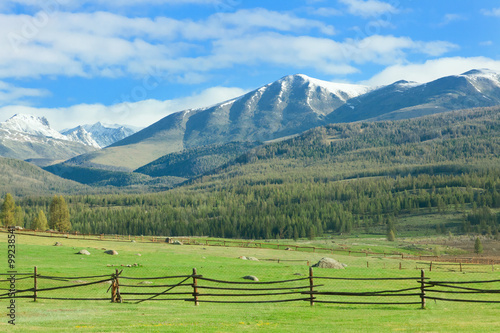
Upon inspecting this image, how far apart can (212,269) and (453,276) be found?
90.2 feet

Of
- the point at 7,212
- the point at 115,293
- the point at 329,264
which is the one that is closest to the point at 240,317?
the point at 115,293

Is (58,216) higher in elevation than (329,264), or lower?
higher

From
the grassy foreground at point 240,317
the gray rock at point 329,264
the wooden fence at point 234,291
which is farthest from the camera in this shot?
the gray rock at point 329,264

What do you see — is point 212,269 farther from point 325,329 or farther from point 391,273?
point 325,329

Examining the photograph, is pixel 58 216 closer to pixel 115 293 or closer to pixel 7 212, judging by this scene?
pixel 7 212

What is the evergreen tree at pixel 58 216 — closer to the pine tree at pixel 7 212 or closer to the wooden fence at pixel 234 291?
the pine tree at pixel 7 212

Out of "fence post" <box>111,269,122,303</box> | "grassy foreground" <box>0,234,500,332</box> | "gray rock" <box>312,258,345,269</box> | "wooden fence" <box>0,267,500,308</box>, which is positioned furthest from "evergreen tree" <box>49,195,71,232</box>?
"fence post" <box>111,269,122,303</box>

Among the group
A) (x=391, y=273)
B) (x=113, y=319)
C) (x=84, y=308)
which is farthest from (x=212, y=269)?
(x=113, y=319)

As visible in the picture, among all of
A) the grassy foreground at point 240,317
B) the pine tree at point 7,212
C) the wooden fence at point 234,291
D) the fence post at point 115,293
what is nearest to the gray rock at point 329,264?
the wooden fence at point 234,291

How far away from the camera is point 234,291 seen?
41.1 m

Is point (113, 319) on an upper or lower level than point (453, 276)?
upper

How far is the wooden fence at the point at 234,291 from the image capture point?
95.0 ft

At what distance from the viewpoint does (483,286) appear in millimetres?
45094

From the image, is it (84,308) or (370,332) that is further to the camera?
(84,308)
